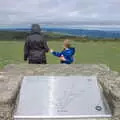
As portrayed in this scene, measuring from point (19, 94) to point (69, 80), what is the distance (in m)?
0.69

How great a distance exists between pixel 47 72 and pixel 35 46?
1.68m

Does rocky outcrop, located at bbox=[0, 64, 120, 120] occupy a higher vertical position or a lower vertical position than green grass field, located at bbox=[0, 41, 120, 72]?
higher

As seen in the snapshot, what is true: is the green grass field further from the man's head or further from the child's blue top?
the man's head

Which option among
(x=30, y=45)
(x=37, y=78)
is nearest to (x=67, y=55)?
(x=30, y=45)

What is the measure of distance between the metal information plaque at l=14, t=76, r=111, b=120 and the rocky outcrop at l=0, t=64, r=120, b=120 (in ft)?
0.54

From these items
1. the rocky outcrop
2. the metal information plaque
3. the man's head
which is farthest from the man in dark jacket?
the metal information plaque

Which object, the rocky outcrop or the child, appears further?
the child

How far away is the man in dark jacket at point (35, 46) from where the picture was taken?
8102 mm

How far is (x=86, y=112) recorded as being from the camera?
4.48 m

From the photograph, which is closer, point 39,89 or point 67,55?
point 39,89

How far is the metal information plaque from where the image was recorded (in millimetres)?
4473

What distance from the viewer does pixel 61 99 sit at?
183 inches

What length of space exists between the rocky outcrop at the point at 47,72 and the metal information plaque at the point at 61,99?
17 centimetres

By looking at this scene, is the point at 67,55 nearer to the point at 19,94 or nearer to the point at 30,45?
the point at 30,45
